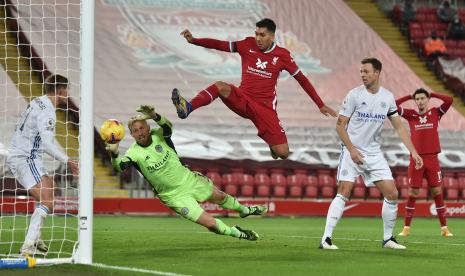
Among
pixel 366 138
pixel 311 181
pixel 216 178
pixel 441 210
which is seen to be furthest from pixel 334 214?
pixel 311 181

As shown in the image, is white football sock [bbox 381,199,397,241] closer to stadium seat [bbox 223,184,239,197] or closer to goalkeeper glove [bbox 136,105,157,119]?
goalkeeper glove [bbox 136,105,157,119]

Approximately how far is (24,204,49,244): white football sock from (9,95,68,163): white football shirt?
0.62 meters

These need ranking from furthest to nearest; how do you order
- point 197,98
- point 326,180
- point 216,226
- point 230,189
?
point 326,180, point 230,189, point 197,98, point 216,226

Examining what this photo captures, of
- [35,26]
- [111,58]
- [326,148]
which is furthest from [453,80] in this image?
[35,26]

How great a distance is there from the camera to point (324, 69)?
32.0 meters

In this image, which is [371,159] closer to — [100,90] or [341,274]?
[341,274]

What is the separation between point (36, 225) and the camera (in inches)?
436

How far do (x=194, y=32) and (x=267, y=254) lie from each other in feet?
69.8

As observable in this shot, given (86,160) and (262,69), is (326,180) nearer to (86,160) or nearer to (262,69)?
(262,69)

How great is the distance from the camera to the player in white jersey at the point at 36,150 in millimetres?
11070

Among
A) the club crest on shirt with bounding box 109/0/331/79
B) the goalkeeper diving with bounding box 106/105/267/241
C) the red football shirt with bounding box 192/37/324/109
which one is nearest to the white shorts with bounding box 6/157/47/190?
the goalkeeper diving with bounding box 106/105/267/241

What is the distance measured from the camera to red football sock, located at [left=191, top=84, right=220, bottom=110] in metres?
11.7

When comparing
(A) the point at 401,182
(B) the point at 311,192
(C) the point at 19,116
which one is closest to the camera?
(C) the point at 19,116

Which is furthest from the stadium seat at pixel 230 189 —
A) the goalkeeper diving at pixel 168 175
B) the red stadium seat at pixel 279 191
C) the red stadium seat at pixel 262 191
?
the goalkeeper diving at pixel 168 175
